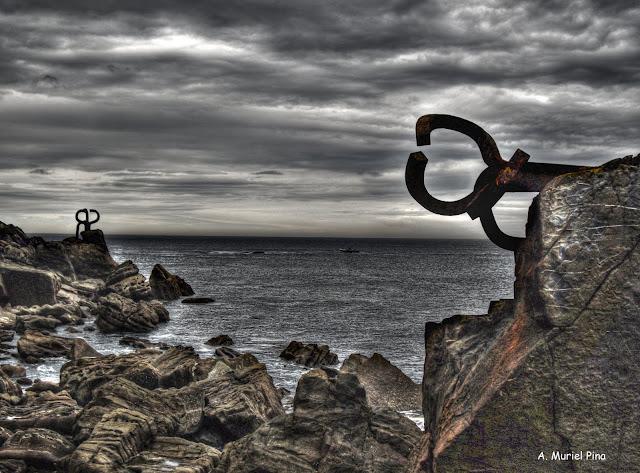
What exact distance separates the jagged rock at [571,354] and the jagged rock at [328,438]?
395 cm

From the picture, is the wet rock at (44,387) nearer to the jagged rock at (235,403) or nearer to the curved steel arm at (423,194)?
the jagged rock at (235,403)

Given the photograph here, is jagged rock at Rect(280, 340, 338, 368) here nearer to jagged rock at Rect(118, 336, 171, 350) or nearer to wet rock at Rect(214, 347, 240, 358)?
wet rock at Rect(214, 347, 240, 358)

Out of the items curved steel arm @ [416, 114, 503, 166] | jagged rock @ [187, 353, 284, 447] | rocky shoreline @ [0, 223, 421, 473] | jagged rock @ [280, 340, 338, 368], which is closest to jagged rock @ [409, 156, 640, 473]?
curved steel arm @ [416, 114, 503, 166]

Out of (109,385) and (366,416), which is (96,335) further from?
(366,416)

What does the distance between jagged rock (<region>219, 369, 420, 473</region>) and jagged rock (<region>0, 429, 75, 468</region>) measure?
13.3ft

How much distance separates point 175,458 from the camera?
1200 cm

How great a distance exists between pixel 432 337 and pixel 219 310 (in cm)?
5179

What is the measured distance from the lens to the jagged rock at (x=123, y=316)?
130 ft

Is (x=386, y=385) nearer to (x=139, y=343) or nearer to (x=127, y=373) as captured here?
(x=127, y=373)

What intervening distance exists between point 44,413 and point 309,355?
60.3ft

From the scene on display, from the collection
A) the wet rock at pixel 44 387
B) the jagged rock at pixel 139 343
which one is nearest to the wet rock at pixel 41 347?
the jagged rock at pixel 139 343

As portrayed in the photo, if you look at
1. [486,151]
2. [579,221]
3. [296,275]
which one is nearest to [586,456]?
[579,221]

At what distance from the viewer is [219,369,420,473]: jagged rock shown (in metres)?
9.52

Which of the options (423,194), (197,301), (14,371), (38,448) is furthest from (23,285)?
(423,194)
